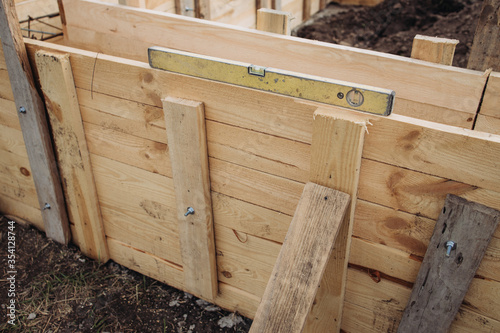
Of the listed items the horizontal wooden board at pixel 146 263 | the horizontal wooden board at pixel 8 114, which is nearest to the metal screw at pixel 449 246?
the horizontal wooden board at pixel 146 263

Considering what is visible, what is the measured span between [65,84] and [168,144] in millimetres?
650

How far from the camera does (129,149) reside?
7.68 ft

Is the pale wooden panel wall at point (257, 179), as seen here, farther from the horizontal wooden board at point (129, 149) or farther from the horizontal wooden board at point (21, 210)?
the horizontal wooden board at point (21, 210)

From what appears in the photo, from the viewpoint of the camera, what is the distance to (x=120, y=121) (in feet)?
7.47

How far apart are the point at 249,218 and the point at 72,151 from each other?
1.11 metres

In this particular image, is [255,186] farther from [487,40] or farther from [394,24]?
[394,24]

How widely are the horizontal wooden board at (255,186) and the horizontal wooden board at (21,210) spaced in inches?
62.3

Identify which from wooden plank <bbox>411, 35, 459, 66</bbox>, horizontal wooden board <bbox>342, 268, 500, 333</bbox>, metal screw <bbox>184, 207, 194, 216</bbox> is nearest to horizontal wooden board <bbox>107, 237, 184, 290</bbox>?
metal screw <bbox>184, 207, 194, 216</bbox>

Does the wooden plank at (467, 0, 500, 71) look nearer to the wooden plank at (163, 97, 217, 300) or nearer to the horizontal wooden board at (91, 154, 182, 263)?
the wooden plank at (163, 97, 217, 300)

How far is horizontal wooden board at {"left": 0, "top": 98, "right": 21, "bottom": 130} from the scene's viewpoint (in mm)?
2643

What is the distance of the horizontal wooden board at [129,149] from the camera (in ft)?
7.41

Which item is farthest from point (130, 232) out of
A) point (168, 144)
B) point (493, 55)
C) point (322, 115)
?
point (493, 55)

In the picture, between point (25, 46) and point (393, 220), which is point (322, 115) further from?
point (25, 46)

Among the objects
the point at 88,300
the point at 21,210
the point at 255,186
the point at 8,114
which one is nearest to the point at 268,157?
the point at 255,186
